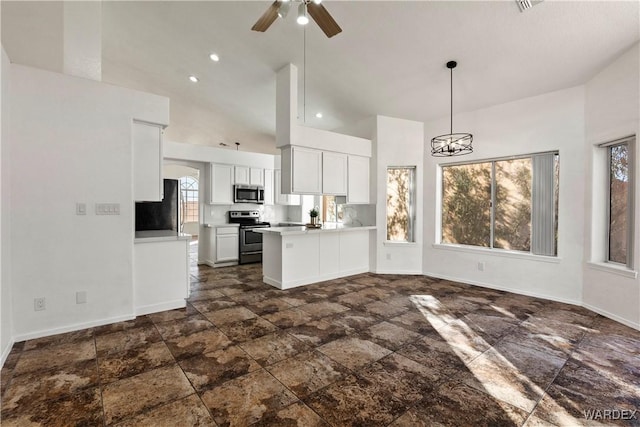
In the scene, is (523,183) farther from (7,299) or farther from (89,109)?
(7,299)

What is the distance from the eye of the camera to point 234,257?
6461 millimetres

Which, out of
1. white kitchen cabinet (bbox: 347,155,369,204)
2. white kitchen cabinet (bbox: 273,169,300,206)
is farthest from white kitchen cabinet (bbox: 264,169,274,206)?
white kitchen cabinet (bbox: 347,155,369,204)

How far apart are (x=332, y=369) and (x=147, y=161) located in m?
3.07

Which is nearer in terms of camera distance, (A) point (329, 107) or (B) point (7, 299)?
(B) point (7, 299)

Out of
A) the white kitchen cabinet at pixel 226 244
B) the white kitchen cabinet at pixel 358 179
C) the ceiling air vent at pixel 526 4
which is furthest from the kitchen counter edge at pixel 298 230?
the ceiling air vent at pixel 526 4

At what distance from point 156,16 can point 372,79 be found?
323cm

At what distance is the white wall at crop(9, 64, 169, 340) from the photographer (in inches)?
108

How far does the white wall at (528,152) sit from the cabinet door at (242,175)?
4119mm

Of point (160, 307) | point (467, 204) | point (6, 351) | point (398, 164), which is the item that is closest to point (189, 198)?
point (160, 307)

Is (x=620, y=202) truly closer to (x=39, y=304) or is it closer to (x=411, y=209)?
(x=411, y=209)

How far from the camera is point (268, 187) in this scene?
7.27 metres

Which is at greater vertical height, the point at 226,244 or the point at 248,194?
the point at 248,194

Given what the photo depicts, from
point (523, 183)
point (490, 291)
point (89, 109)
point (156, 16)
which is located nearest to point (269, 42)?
point (156, 16)

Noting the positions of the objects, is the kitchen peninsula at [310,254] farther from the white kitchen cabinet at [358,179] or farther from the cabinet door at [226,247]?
the cabinet door at [226,247]
